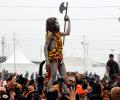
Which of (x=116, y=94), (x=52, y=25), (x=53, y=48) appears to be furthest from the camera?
(x=53, y=48)

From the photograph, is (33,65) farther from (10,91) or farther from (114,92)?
(114,92)

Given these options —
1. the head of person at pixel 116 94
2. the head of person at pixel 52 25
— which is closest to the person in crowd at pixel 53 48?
the head of person at pixel 52 25

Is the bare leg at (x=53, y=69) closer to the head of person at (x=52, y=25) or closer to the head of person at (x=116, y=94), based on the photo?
the head of person at (x=52, y=25)

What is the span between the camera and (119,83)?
1002 centimetres

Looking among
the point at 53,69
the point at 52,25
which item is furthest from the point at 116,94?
the point at 53,69

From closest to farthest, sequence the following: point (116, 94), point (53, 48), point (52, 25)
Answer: point (116, 94) → point (52, 25) → point (53, 48)

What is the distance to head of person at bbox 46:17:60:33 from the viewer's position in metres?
7.37

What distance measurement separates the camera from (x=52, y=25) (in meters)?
7.43

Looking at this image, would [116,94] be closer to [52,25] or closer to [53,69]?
[52,25]

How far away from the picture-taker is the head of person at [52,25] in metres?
7.37

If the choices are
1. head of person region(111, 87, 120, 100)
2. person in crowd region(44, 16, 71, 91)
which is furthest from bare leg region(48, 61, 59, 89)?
head of person region(111, 87, 120, 100)

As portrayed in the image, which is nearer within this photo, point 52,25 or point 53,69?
point 52,25

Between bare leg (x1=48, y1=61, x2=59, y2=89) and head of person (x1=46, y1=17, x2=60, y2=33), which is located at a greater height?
head of person (x1=46, y1=17, x2=60, y2=33)

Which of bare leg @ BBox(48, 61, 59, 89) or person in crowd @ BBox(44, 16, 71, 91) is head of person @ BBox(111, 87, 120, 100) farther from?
bare leg @ BBox(48, 61, 59, 89)
